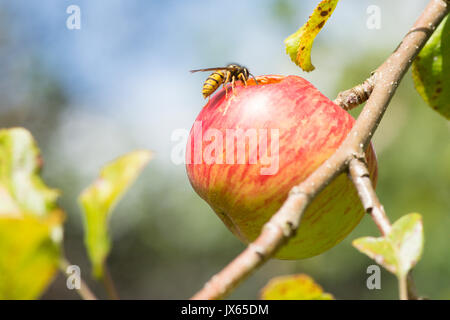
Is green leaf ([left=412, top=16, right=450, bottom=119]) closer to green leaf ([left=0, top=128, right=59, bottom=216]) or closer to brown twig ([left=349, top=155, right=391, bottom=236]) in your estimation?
brown twig ([left=349, top=155, right=391, bottom=236])

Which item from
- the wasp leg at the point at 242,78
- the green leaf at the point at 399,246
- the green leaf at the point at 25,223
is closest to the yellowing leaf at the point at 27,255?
the green leaf at the point at 25,223

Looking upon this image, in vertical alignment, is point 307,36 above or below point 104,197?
above

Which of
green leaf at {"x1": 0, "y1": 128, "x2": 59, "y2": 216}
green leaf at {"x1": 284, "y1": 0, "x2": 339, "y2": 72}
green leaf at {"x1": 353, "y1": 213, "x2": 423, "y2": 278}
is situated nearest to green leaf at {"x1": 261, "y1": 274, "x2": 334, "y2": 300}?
green leaf at {"x1": 353, "y1": 213, "x2": 423, "y2": 278}

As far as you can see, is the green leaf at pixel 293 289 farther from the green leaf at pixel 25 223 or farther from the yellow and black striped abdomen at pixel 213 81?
the yellow and black striped abdomen at pixel 213 81

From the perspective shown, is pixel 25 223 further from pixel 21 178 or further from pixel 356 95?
pixel 356 95

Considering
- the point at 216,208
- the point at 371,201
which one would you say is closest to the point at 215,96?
the point at 216,208

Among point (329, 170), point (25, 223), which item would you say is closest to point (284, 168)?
point (329, 170)
